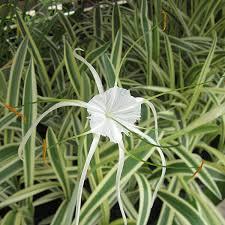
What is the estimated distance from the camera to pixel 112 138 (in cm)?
40

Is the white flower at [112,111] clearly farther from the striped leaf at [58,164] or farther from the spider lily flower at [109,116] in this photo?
the striped leaf at [58,164]

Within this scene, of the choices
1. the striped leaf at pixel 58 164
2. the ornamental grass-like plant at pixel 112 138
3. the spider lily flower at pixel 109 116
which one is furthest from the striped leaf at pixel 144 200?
the spider lily flower at pixel 109 116

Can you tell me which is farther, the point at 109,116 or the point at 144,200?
the point at 144,200

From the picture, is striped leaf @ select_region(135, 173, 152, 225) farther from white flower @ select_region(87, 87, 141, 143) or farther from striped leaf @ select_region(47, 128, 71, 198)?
white flower @ select_region(87, 87, 141, 143)

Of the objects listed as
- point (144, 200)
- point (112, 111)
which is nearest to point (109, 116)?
point (112, 111)

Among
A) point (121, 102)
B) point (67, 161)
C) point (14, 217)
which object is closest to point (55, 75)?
Result: point (67, 161)

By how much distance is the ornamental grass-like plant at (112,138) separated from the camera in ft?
1.67

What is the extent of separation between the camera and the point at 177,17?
1.21 meters

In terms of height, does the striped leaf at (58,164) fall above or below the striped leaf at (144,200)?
above

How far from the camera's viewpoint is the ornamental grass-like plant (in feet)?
1.67

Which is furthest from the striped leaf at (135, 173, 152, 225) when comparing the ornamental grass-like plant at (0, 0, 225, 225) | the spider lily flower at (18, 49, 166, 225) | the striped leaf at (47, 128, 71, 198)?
the spider lily flower at (18, 49, 166, 225)

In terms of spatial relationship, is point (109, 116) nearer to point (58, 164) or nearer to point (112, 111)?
point (112, 111)

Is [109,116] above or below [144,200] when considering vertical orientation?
above

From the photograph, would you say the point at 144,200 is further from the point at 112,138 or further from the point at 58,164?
the point at 112,138
